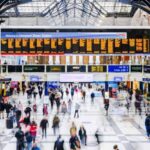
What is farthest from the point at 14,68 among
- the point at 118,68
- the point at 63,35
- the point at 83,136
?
the point at 83,136

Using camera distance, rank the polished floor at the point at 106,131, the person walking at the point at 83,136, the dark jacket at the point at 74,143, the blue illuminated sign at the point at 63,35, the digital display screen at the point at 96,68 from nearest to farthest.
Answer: the dark jacket at the point at 74,143
the person walking at the point at 83,136
the polished floor at the point at 106,131
the blue illuminated sign at the point at 63,35
the digital display screen at the point at 96,68

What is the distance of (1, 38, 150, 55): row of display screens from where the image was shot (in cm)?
2978

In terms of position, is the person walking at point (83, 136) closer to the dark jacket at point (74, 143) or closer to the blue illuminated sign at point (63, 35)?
the dark jacket at point (74, 143)

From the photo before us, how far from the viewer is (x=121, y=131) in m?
25.6

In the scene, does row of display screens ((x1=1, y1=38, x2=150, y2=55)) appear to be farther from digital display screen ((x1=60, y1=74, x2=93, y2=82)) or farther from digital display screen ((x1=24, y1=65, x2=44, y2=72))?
digital display screen ((x1=60, y1=74, x2=93, y2=82))

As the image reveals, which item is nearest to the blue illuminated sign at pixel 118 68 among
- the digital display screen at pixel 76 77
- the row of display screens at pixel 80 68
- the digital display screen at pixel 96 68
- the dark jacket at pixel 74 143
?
the row of display screens at pixel 80 68

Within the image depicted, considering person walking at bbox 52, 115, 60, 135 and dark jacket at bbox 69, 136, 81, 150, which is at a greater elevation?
dark jacket at bbox 69, 136, 81, 150

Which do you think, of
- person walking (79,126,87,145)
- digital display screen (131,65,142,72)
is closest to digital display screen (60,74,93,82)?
digital display screen (131,65,142,72)

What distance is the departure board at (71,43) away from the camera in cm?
2980

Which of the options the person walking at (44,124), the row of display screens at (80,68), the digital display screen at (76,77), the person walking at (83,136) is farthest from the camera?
the digital display screen at (76,77)

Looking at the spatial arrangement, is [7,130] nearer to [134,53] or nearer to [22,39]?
[22,39]

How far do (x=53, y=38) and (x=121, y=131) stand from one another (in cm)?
811

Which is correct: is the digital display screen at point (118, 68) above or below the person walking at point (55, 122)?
above

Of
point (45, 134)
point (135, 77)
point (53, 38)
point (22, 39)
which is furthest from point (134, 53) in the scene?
point (45, 134)
